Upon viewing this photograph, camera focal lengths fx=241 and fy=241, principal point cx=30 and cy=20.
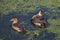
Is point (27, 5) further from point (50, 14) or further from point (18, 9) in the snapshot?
point (50, 14)

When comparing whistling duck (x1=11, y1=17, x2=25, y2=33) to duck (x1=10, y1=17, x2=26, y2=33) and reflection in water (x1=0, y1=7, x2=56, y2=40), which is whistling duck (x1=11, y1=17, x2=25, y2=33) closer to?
duck (x1=10, y1=17, x2=26, y2=33)

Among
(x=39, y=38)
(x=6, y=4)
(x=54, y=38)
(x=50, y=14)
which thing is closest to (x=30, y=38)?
(x=39, y=38)

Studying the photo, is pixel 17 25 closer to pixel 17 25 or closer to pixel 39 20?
pixel 17 25

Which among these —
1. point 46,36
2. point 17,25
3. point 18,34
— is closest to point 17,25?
point 17,25

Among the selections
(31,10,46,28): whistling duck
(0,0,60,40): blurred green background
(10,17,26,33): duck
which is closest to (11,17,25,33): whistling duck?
(10,17,26,33): duck

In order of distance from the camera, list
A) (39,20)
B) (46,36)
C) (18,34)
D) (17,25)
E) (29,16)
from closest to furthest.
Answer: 1. (46,36)
2. (18,34)
3. (17,25)
4. (39,20)
5. (29,16)

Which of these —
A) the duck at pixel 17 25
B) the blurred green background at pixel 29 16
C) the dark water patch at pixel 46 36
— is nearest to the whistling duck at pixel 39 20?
the blurred green background at pixel 29 16

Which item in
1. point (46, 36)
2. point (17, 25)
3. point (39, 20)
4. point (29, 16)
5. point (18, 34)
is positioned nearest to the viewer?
point (46, 36)
